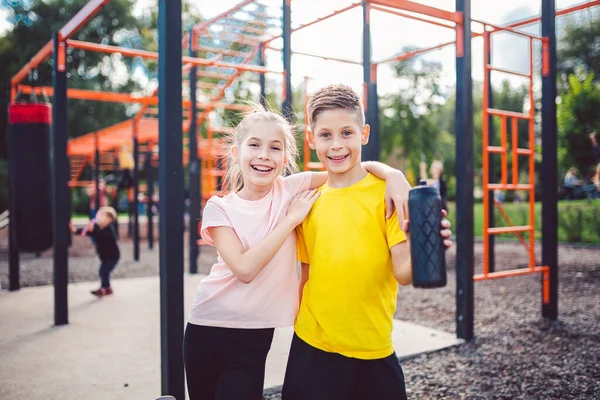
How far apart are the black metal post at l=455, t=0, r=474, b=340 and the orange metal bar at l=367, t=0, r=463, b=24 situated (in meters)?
0.08

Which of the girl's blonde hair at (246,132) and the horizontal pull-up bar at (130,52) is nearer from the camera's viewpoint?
the girl's blonde hair at (246,132)

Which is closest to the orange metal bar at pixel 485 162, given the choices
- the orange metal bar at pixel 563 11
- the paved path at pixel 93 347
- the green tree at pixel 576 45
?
the orange metal bar at pixel 563 11

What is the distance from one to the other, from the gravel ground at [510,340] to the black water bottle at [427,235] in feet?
6.20

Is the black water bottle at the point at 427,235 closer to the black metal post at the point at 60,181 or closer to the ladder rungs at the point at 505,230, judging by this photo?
the ladder rungs at the point at 505,230

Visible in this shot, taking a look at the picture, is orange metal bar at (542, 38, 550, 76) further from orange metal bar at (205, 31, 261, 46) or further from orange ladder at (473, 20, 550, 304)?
orange metal bar at (205, 31, 261, 46)

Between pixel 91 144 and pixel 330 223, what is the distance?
13.4m

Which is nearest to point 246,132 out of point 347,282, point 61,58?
point 347,282

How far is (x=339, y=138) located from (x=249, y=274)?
21.7 inches

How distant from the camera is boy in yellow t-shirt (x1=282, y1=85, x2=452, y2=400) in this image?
163 centimetres

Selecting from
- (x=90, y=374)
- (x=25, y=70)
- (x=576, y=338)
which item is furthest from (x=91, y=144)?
(x=576, y=338)

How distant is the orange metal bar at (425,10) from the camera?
374 centimetres

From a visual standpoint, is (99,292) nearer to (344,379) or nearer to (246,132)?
(246,132)

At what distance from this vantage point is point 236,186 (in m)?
2.02

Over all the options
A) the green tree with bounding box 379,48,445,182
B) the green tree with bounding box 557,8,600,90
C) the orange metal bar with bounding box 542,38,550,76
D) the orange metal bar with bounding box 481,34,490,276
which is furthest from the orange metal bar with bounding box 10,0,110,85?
the green tree with bounding box 557,8,600,90
